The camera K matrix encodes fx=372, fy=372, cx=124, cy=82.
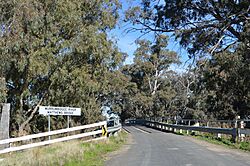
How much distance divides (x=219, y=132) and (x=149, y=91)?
50.1 metres

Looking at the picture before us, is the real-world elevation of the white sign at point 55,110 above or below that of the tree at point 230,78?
below

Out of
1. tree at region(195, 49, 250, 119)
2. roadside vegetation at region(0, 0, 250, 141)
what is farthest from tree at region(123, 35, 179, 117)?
roadside vegetation at region(0, 0, 250, 141)

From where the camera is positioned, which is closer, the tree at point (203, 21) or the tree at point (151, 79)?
the tree at point (203, 21)

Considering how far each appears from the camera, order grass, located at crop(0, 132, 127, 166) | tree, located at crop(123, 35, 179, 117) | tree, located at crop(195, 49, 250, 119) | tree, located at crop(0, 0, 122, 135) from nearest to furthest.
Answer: grass, located at crop(0, 132, 127, 166) → tree, located at crop(0, 0, 122, 135) → tree, located at crop(195, 49, 250, 119) → tree, located at crop(123, 35, 179, 117)

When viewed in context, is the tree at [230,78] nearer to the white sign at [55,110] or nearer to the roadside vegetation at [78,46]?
the roadside vegetation at [78,46]

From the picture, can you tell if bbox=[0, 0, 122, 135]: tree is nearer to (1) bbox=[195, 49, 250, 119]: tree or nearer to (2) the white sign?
(2) the white sign

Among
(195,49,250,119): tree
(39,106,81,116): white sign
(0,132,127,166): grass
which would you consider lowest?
(0,132,127,166): grass

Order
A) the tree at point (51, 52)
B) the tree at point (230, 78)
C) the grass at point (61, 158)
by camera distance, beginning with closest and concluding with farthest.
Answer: the grass at point (61, 158)
the tree at point (51, 52)
the tree at point (230, 78)

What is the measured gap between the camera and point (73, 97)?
93.4 ft

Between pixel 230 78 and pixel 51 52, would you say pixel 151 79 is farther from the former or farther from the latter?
pixel 51 52

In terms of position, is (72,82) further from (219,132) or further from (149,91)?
(149,91)

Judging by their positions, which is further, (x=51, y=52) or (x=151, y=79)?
(x=151, y=79)

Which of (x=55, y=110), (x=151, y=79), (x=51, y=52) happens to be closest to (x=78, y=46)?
(x=51, y=52)

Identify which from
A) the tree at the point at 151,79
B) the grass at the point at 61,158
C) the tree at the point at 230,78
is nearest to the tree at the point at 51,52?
the tree at the point at 230,78
